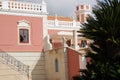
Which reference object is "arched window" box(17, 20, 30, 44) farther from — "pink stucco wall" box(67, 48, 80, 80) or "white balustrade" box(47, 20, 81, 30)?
"pink stucco wall" box(67, 48, 80, 80)

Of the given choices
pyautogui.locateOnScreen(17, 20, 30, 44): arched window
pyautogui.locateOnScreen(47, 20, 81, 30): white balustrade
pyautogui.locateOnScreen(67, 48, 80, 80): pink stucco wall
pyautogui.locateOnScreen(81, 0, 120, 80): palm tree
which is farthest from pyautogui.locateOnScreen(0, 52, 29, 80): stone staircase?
pyautogui.locateOnScreen(81, 0, 120, 80): palm tree

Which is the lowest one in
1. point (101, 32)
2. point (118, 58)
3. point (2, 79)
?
point (2, 79)

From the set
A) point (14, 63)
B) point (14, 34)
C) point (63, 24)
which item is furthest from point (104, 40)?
point (63, 24)

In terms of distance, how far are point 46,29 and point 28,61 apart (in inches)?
141

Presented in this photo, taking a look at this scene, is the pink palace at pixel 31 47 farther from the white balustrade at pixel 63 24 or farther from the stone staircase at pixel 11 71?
the white balustrade at pixel 63 24

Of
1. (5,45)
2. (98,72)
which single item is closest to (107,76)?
(98,72)

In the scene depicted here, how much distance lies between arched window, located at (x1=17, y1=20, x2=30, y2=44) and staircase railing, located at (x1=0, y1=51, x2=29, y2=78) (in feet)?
6.50

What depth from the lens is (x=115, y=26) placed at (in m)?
19.1

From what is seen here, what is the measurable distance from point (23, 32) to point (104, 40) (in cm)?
1520

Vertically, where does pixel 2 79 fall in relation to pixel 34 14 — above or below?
below

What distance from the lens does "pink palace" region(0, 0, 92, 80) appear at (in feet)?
101

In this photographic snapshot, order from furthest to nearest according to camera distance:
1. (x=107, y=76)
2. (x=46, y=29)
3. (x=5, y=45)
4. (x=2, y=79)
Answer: (x=46, y=29) → (x=5, y=45) → (x=2, y=79) → (x=107, y=76)

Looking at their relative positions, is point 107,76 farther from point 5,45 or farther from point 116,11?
point 5,45

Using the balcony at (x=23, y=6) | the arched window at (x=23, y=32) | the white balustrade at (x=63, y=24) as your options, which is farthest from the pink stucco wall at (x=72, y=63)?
the white balustrade at (x=63, y=24)
